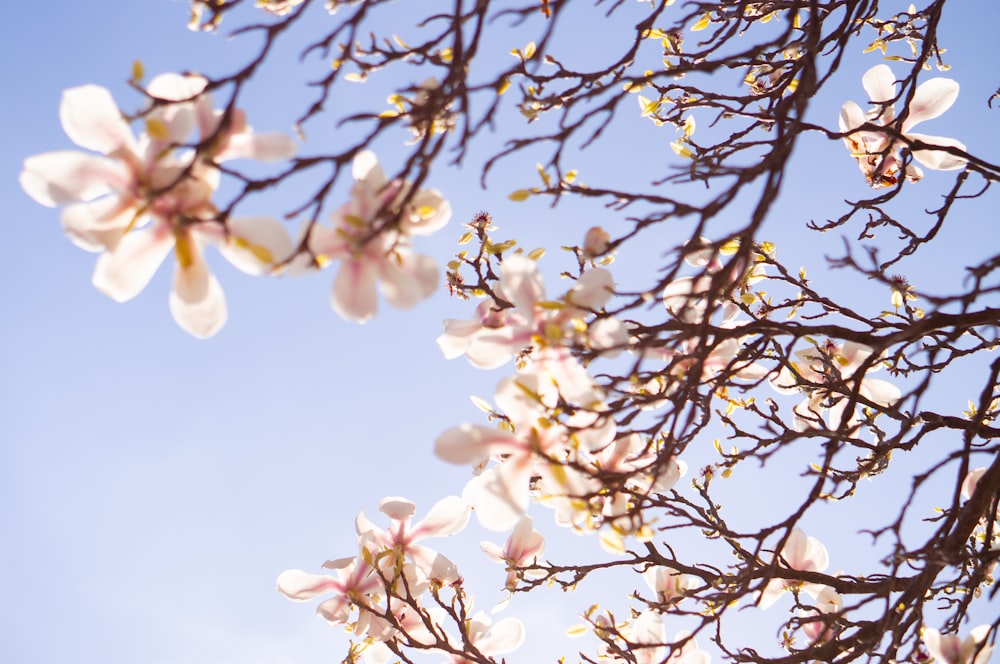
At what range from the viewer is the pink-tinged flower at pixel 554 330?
1.17m

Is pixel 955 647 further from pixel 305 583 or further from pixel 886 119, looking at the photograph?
pixel 305 583

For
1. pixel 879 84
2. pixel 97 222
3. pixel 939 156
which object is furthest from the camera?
pixel 879 84

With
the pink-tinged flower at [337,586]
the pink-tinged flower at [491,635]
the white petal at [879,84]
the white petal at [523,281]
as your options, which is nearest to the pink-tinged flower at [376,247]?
the white petal at [523,281]

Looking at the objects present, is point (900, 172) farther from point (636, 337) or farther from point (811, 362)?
point (636, 337)

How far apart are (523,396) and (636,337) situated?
2.21ft

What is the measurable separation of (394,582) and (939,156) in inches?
72.2

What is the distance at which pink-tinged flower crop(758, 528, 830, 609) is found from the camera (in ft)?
6.65

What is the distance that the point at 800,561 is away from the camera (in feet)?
6.76

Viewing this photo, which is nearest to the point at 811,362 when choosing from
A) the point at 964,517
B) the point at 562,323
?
the point at 964,517

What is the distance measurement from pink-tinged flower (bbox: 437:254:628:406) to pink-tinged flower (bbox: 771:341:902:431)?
0.92 meters

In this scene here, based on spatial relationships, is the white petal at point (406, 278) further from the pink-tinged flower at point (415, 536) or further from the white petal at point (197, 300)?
the pink-tinged flower at point (415, 536)

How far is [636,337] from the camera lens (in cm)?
175

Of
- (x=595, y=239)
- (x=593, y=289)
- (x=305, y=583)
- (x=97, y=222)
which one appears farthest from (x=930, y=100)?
(x=305, y=583)

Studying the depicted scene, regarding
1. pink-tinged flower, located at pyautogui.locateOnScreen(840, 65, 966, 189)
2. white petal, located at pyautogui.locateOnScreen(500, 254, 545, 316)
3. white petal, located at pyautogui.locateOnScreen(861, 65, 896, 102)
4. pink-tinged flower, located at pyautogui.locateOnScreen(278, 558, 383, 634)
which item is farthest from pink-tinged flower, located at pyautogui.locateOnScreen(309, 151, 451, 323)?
white petal, located at pyautogui.locateOnScreen(861, 65, 896, 102)
